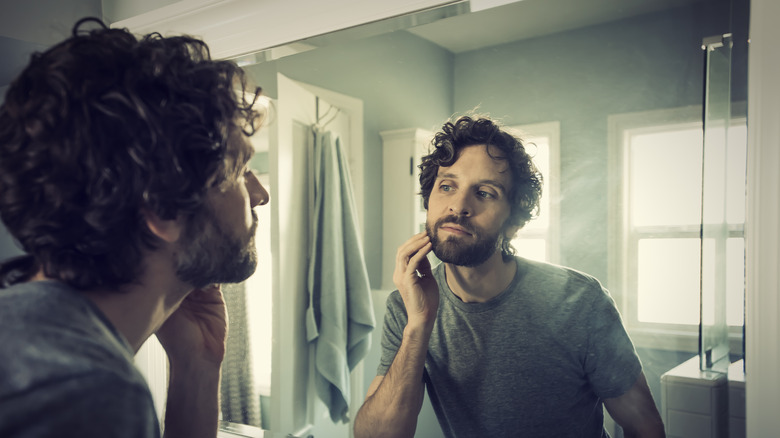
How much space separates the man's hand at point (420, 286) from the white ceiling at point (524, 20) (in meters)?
0.32

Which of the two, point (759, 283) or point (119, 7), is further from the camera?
point (119, 7)

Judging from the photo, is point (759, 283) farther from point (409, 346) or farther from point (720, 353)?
point (409, 346)

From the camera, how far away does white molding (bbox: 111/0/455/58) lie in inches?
33.3

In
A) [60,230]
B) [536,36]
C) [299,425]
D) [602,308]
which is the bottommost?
[299,425]

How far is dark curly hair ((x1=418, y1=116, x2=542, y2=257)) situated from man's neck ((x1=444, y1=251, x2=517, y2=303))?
26mm

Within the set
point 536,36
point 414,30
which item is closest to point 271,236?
point 414,30

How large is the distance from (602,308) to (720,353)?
0.14 meters

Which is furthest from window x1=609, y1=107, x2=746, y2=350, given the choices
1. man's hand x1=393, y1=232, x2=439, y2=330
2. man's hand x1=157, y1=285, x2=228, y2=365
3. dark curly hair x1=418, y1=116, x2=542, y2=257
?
man's hand x1=157, y1=285, x2=228, y2=365

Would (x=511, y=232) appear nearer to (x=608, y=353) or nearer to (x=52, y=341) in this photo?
(x=608, y=353)

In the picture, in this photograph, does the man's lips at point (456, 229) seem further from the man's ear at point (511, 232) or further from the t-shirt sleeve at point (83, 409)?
the t-shirt sleeve at point (83, 409)

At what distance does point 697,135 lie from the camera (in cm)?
62

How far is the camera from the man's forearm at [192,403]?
33.6 inches

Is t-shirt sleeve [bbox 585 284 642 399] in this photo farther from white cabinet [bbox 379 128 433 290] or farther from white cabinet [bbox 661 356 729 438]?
white cabinet [bbox 379 128 433 290]

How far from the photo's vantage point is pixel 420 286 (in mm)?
803
